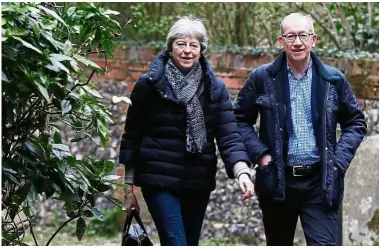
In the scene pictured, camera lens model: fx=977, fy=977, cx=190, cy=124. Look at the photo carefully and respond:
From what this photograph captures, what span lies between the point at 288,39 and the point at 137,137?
874 millimetres

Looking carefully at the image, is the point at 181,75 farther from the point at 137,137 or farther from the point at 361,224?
the point at 361,224

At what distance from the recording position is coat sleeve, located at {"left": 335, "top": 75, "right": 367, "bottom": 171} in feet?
15.9

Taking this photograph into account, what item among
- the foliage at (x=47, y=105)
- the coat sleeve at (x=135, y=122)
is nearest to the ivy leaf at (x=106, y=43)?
the foliage at (x=47, y=105)

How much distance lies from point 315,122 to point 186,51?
72 cm

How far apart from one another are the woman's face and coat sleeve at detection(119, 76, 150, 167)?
20 cm

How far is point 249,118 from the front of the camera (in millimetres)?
5016

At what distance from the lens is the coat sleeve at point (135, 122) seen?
15.5ft

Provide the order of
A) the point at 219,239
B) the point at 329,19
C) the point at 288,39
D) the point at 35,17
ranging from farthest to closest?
1. the point at 329,19
2. the point at 219,239
3. the point at 288,39
4. the point at 35,17

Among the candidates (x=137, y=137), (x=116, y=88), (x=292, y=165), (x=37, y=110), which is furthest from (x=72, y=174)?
(x=116, y=88)

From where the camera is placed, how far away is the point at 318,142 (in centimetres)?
474

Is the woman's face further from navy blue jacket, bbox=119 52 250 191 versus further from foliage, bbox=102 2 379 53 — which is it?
foliage, bbox=102 2 379 53

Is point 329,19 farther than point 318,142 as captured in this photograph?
Yes

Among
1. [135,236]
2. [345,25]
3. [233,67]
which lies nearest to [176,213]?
[135,236]

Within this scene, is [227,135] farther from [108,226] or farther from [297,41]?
[108,226]
